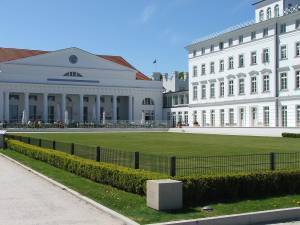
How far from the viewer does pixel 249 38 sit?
5966 centimetres

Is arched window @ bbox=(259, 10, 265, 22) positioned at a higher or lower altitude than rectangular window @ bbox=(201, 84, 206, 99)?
higher

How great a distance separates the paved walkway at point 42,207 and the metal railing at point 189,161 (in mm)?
2336

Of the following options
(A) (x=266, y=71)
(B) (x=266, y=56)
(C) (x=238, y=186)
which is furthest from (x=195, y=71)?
(C) (x=238, y=186)

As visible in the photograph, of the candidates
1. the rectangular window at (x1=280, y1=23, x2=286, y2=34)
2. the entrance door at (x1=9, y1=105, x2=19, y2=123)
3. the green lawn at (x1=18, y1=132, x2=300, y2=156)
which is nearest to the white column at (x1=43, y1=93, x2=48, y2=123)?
the entrance door at (x1=9, y1=105, x2=19, y2=123)

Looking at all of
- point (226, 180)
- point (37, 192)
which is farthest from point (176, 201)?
point (37, 192)

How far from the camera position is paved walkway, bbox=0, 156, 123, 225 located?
32.7ft

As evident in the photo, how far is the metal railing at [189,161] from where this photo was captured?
13648mm

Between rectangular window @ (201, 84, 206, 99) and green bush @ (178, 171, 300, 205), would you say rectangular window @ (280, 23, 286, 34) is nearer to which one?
rectangular window @ (201, 84, 206, 99)

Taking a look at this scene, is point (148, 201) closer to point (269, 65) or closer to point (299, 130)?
point (299, 130)

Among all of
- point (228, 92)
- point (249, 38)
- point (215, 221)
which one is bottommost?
point (215, 221)

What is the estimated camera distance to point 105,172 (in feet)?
46.4

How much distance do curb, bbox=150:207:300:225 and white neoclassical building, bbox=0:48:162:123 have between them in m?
63.0

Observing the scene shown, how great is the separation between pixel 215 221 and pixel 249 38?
5227cm

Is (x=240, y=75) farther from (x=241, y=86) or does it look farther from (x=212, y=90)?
(x=212, y=90)
